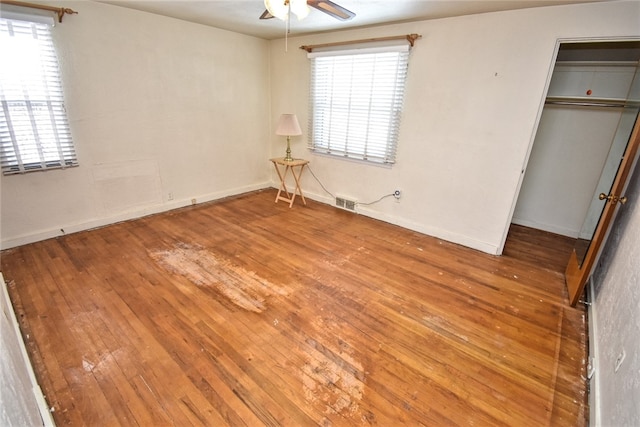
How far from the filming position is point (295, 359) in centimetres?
182

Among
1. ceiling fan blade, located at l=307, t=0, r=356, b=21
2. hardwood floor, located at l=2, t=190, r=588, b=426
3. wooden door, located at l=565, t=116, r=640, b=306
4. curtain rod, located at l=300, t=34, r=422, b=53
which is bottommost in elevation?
hardwood floor, located at l=2, t=190, r=588, b=426

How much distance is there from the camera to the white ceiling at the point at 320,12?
8.57 feet

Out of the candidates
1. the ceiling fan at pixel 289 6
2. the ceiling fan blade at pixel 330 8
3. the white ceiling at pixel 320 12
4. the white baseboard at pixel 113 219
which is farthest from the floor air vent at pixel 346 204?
the ceiling fan at pixel 289 6

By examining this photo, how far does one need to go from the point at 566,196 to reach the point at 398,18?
2.88m

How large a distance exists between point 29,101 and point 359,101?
3.37 meters

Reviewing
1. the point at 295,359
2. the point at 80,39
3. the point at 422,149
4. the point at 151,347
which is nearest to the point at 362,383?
the point at 295,359

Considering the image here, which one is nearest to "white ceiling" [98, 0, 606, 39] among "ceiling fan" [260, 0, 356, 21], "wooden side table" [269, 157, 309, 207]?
"ceiling fan" [260, 0, 356, 21]

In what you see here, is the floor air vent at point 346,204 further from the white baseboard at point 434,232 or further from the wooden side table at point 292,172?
the wooden side table at point 292,172

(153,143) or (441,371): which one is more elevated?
(153,143)

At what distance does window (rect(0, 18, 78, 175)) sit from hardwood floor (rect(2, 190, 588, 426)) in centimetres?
88

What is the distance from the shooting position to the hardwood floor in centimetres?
154

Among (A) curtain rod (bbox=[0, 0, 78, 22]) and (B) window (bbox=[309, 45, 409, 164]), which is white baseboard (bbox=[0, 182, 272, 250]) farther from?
(A) curtain rod (bbox=[0, 0, 78, 22])

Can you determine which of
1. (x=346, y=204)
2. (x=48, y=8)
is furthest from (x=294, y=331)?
(x=48, y=8)

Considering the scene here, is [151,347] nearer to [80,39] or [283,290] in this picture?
[283,290]
